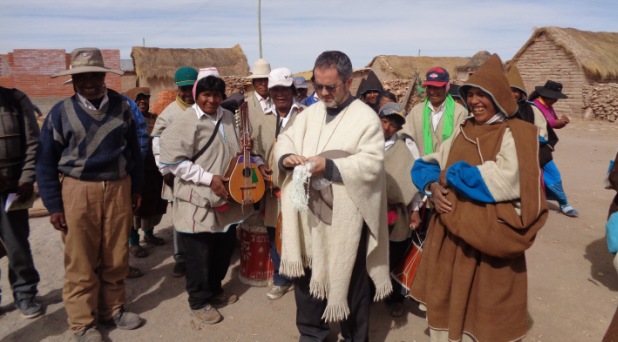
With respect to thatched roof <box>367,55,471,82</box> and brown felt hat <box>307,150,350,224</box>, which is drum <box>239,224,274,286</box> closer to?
brown felt hat <box>307,150,350,224</box>

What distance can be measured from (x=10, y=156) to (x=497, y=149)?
3640mm

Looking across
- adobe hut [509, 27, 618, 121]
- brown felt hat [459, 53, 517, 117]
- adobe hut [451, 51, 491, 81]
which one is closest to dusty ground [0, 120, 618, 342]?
brown felt hat [459, 53, 517, 117]

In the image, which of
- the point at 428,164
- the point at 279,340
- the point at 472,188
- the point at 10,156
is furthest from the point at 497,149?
the point at 10,156

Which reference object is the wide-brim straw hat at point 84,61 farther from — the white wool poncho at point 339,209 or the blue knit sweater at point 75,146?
the white wool poncho at point 339,209

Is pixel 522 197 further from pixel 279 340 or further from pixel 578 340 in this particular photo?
pixel 279 340

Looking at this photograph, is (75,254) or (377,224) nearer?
(377,224)

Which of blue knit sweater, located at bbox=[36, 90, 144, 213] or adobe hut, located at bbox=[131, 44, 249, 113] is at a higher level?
adobe hut, located at bbox=[131, 44, 249, 113]

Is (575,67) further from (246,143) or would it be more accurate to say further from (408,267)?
(246,143)

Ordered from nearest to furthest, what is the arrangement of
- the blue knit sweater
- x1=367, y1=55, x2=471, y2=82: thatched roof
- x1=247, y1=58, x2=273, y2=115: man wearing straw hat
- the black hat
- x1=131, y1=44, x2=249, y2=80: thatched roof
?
the blue knit sweater < x1=247, y1=58, x2=273, y2=115: man wearing straw hat < the black hat < x1=131, y1=44, x2=249, y2=80: thatched roof < x1=367, y1=55, x2=471, y2=82: thatched roof

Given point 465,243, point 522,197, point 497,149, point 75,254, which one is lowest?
point 75,254

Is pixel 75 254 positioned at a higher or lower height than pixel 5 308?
higher

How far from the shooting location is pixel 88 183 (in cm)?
313

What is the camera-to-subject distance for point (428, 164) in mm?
2859

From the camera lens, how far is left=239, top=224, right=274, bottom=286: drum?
417 centimetres
